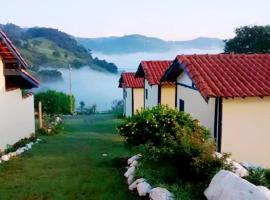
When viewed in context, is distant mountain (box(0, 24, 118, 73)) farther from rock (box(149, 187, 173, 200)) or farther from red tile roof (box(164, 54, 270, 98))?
rock (box(149, 187, 173, 200))

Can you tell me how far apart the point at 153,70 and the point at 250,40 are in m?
28.8

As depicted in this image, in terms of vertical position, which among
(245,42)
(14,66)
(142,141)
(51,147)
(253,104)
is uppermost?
(245,42)

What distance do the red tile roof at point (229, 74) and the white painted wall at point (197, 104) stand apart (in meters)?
0.72

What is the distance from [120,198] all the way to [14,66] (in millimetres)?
9055

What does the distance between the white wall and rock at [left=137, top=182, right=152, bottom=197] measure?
16.3ft

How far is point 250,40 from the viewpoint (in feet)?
156

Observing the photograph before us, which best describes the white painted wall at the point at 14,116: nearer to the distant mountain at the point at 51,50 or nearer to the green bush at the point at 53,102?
the green bush at the point at 53,102

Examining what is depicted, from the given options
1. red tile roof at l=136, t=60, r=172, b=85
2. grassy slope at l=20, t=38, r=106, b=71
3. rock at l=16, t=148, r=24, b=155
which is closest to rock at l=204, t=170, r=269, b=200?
rock at l=16, t=148, r=24, b=155

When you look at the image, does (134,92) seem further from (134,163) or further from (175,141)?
(175,141)

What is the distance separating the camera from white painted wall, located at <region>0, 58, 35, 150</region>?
14.7 metres

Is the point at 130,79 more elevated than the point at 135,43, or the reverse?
the point at 135,43

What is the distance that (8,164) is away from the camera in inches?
461

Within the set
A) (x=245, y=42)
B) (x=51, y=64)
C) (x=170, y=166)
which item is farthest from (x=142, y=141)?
(x=51, y=64)

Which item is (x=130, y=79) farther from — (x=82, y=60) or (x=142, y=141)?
(x=82, y=60)
